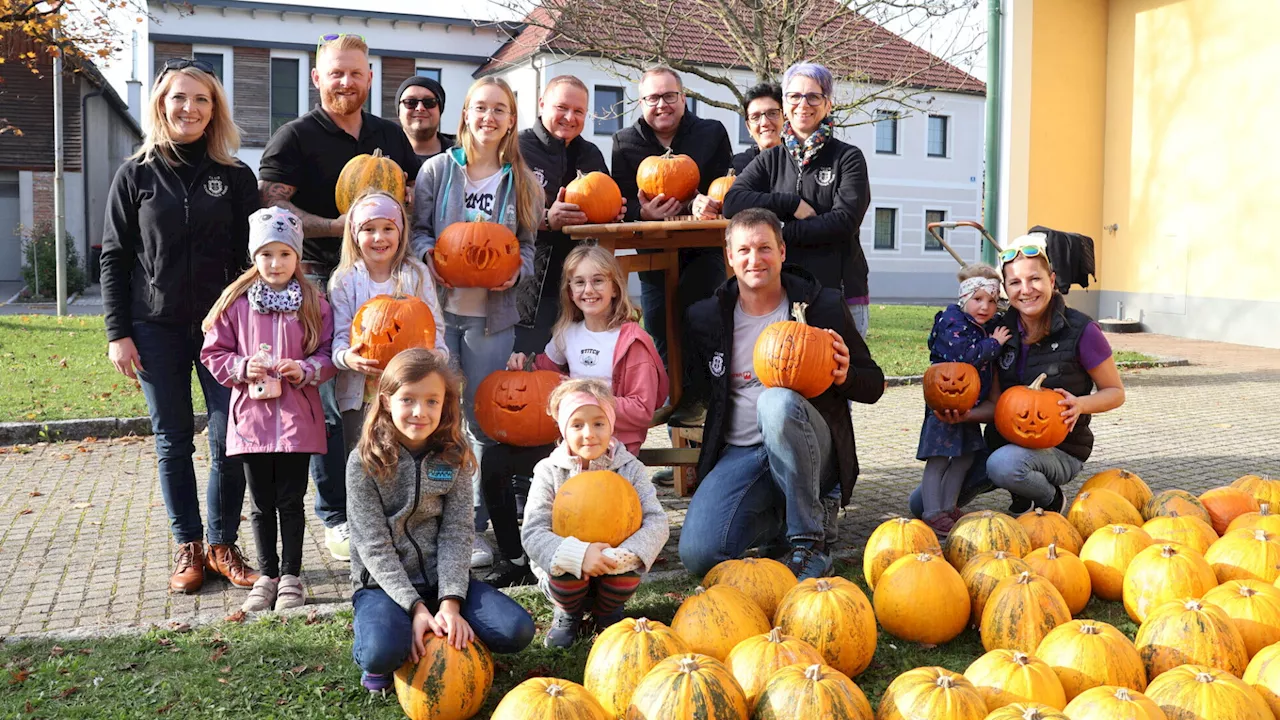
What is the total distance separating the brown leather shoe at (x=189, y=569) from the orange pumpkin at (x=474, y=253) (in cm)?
172

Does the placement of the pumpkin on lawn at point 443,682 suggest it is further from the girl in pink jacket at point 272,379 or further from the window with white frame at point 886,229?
the window with white frame at point 886,229

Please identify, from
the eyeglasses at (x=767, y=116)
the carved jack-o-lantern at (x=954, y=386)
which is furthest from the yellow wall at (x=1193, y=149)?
the carved jack-o-lantern at (x=954, y=386)

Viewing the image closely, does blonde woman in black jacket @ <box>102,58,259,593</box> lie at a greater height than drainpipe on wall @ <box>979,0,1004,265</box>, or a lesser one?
lesser

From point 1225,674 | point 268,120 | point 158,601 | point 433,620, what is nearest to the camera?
point 1225,674

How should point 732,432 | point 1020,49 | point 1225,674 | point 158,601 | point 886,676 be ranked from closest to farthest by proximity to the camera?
1. point 1225,674
2. point 886,676
3. point 158,601
4. point 732,432
5. point 1020,49

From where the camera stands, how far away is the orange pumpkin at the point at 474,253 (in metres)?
4.90

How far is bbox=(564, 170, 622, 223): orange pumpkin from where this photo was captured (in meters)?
5.53

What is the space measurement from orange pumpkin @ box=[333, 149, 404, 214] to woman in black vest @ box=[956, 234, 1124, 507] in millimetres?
3124

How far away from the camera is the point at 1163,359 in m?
13.8

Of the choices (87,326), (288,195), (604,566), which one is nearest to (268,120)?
(87,326)

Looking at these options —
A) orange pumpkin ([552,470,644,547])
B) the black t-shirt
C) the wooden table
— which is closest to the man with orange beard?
the black t-shirt

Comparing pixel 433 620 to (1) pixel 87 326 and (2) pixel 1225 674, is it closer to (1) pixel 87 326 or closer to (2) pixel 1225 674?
(2) pixel 1225 674

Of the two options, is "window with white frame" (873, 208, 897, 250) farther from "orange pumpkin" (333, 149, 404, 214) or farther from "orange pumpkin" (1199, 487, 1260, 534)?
"orange pumpkin" (333, 149, 404, 214)

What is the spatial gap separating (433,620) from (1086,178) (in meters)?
16.9
